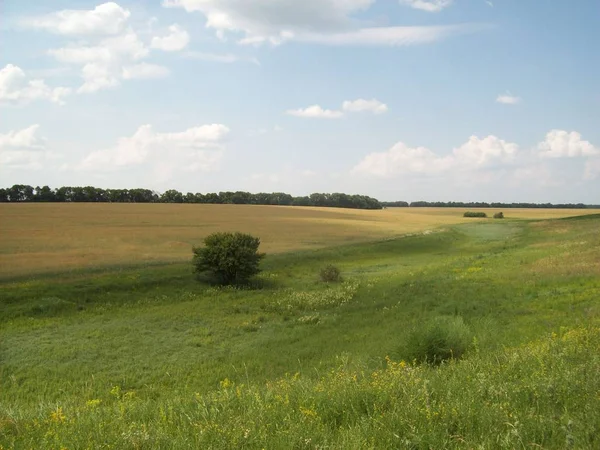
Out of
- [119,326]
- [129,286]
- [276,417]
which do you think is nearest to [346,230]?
[129,286]

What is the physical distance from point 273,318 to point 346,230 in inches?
1747

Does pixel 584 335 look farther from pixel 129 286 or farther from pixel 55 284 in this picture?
pixel 55 284

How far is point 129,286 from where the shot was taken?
24875 millimetres

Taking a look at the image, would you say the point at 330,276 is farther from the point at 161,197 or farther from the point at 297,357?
the point at 161,197

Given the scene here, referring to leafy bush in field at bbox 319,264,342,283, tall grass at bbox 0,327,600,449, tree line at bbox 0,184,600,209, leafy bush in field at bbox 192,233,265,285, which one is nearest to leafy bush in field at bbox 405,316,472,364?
tall grass at bbox 0,327,600,449

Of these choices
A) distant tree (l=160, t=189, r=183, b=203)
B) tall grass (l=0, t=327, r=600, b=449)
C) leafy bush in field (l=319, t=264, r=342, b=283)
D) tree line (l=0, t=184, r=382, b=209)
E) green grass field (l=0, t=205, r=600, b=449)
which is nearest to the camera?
tall grass (l=0, t=327, r=600, b=449)

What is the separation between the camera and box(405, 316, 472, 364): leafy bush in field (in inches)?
423

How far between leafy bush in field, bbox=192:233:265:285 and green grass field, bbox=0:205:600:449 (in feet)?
4.16

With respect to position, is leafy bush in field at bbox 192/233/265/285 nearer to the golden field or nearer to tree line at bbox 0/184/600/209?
the golden field

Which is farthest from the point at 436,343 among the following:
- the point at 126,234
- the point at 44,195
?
the point at 44,195

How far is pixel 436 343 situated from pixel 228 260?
17.8 meters

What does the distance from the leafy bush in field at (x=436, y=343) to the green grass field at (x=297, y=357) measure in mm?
348

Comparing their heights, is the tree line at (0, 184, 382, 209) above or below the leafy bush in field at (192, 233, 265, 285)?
above

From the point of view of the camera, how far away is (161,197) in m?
111
